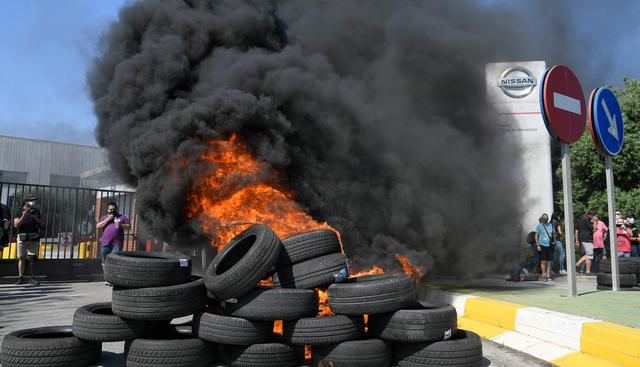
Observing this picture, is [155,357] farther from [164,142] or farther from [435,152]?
[435,152]

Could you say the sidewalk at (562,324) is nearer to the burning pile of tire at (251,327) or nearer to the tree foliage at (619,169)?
the burning pile of tire at (251,327)

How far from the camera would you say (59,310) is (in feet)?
25.9

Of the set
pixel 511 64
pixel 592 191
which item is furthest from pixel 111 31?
pixel 592 191

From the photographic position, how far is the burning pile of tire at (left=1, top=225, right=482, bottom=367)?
4.32 meters

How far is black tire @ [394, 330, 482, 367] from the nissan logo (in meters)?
13.3

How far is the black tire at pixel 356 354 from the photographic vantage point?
4.35m

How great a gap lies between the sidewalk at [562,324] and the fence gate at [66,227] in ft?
34.1

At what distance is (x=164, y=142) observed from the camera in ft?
26.2

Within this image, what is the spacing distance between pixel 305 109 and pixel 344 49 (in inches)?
102

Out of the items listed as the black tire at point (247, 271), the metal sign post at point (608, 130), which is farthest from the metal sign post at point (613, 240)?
the black tire at point (247, 271)

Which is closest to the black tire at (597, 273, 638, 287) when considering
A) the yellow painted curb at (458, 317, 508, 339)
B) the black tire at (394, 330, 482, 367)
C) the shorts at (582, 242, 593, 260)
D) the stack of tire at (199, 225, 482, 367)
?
the yellow painted curb at (458, 317, 508, 339)

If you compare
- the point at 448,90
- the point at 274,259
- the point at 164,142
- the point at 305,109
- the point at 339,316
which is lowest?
the point at 339,316

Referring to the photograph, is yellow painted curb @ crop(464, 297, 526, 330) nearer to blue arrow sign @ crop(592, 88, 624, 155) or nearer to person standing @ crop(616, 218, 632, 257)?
blue arrow sign @ crop(592, 88, 624, 155)

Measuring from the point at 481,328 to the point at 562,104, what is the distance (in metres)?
3.69
